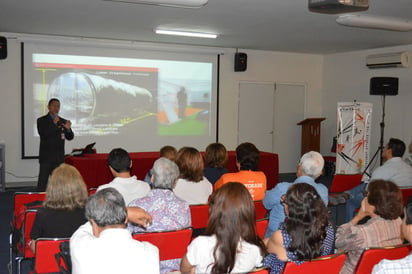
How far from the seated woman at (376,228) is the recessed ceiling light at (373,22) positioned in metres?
3.36

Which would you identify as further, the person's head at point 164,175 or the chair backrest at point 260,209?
the chair backrest at point 260,209

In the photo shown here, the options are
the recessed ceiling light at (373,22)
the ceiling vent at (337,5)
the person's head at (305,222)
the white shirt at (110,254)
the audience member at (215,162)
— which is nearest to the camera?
the white shirt at (110,254)

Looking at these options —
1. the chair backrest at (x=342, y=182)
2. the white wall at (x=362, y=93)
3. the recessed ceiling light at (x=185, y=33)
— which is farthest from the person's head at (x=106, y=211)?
the white wall at (x=362, y=93)

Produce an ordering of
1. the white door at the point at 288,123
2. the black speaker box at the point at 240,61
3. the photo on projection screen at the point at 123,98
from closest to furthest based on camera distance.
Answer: the photo on projection screen at the point at 123,98 < the black speaker box at the point at 240,61 < the white door at the point at 288,123

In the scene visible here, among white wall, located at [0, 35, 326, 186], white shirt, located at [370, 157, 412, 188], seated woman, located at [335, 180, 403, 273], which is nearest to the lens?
seated woman, located at [335, 180, 403, 273]

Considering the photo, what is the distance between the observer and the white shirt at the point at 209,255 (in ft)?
7.26

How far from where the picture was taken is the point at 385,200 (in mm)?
2936

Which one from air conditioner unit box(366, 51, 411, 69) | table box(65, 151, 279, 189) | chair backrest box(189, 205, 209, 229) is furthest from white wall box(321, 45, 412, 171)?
chair backrest box(189, 205, 209, 229)

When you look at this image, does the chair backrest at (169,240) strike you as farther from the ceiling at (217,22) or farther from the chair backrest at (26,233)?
the ceiling at (217,22)

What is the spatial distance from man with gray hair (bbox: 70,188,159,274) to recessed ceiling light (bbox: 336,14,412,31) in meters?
4.65

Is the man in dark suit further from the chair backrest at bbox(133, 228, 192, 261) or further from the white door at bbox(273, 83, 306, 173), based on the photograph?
the white door at bbox(273, 83, 306, 173)

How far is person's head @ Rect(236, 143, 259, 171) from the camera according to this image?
413 centimetres

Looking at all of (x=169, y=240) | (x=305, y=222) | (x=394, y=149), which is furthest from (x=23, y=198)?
(x=394, y=149)

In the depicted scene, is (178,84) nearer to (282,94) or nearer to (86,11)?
(282,94)
